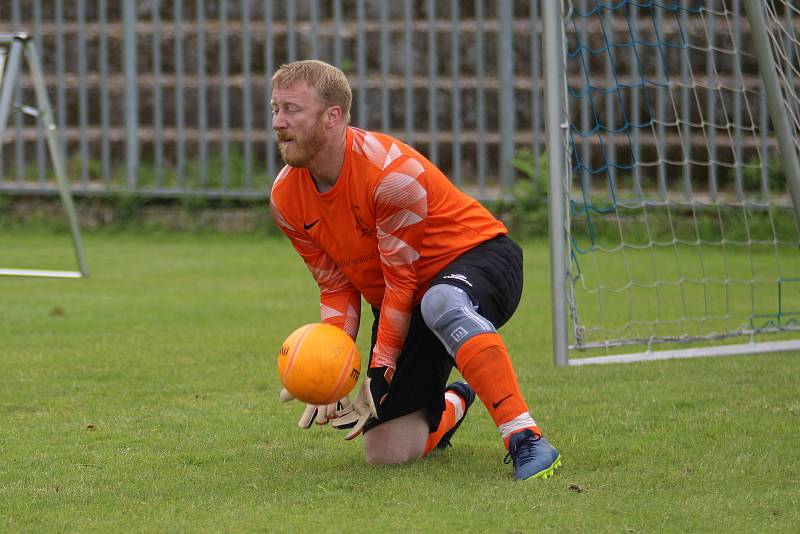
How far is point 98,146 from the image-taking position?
15172mm

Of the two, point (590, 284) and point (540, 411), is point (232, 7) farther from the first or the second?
point (540, 411)

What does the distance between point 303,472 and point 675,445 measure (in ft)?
4.38

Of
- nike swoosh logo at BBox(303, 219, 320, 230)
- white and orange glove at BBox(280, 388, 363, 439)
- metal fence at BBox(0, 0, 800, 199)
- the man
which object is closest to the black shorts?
the man

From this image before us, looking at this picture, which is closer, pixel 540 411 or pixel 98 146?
pixel 540 411

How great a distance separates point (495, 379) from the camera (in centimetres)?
431

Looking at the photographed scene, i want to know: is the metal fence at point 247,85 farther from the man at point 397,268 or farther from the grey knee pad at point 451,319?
the grey knee pad at point 451,319

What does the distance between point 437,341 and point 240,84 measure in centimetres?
1036

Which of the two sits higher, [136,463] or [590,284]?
[136,463]

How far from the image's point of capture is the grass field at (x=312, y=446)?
3801 mm

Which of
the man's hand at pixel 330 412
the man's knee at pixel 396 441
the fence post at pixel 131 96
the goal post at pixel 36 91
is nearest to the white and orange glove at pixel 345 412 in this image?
the man's hand at pixel 330 412

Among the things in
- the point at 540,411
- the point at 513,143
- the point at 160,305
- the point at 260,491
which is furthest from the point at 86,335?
the point at 513,143

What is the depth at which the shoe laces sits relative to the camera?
4.25 m

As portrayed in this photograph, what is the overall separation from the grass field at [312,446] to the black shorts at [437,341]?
0.72ft

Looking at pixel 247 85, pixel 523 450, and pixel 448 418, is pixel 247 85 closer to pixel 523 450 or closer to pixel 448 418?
pixel 448 418
